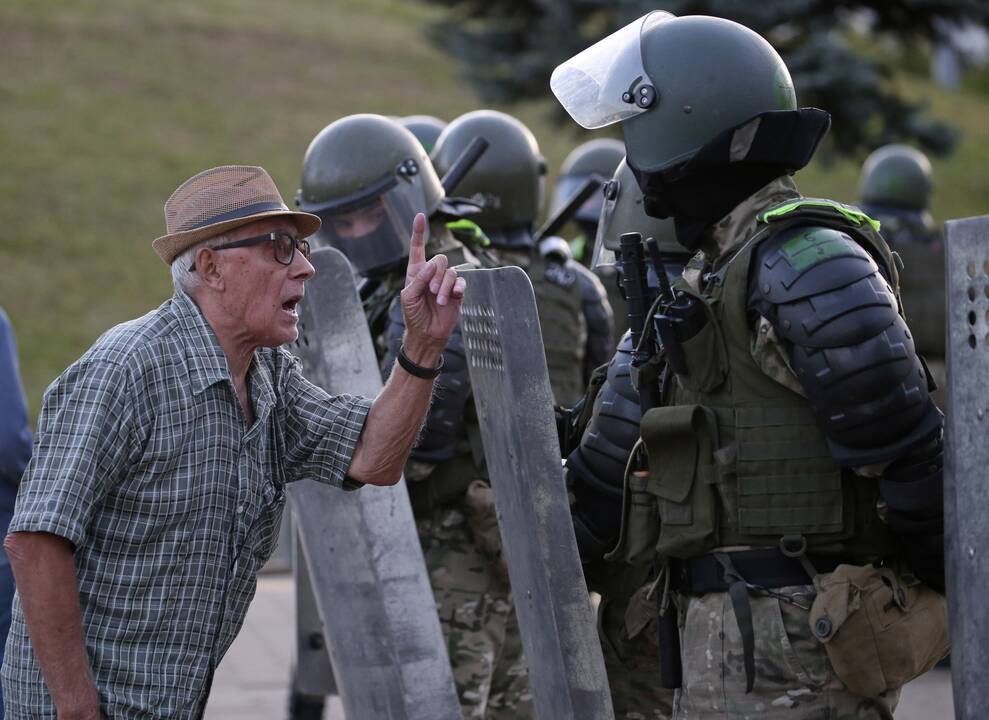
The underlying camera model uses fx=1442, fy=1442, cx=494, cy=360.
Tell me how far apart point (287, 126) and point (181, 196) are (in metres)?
21.6

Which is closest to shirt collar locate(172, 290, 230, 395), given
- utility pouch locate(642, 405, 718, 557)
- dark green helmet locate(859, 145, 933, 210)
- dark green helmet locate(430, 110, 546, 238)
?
utility pouch locate(642, 405, 718, 557)

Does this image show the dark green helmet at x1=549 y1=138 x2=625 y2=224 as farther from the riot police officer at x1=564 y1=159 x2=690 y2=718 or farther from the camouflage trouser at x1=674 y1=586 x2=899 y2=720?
the camouflage trouser at x1=674 y1=586 x2=899 y2=720

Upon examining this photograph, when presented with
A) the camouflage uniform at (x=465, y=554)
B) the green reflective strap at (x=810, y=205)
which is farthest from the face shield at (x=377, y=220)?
the green reflective strap at (x=810, y=205)

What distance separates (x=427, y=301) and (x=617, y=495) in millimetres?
777

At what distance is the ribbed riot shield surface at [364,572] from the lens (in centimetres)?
431

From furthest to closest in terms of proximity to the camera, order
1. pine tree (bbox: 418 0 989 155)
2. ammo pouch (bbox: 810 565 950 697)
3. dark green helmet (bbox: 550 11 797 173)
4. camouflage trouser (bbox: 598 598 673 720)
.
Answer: pine tree (bbox: 418 0 989 155), camouflage trouser (bbox: 598 598 673 720), dark green helmet (bbox: 550 11 797 173), ammo pouch (bbox: 810 565 950 697)

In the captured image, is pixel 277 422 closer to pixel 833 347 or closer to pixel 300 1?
pixel 833 347

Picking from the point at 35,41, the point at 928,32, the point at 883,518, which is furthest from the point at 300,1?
the point at 883,518

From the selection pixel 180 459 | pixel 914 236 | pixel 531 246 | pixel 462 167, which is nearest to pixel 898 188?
pixel 914 236

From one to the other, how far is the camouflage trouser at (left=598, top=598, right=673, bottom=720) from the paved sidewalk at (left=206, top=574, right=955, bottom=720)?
300 centimetres

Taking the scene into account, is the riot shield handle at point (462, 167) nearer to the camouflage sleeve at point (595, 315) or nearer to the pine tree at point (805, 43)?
the camouflage sleeve at point (595, 315)

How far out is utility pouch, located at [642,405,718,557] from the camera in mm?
3234

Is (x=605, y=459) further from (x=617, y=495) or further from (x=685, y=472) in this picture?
(x=685, y=472)

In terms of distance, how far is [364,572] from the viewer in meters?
4.36
